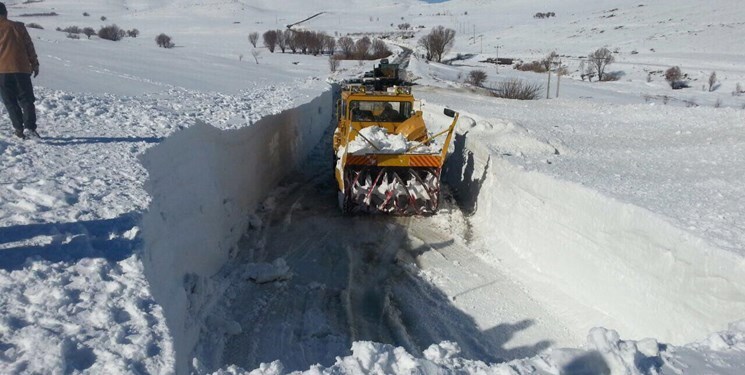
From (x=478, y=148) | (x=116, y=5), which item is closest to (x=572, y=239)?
(x=478, y=148)

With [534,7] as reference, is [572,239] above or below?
below

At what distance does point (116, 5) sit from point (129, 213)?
410 feet

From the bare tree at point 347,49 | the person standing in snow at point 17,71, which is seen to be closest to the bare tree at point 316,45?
the bare tree at point 347,49

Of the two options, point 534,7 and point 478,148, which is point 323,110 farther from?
point 534,7

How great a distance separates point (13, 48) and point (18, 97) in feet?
1.92

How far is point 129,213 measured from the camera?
4570 millimetres

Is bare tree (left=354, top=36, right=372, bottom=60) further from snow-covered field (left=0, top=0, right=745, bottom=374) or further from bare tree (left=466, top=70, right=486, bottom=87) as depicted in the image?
snow-covered field (left=0, top=0, right=745, bottom=374)

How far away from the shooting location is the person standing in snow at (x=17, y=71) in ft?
19.1

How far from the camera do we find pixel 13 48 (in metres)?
5.83

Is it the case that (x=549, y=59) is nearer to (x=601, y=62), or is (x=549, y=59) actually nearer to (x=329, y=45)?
(x=601, y=62)

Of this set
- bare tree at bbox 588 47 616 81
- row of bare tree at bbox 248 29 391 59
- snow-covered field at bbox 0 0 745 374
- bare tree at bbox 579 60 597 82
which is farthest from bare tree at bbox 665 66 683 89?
snow-covered field at bbox 0 0 745 374

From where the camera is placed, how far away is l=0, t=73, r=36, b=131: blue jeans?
19.7 feet

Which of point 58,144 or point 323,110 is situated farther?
point 323,110

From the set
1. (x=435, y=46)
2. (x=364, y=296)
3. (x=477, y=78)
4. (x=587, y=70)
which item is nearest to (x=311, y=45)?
(x=435, y=46)
